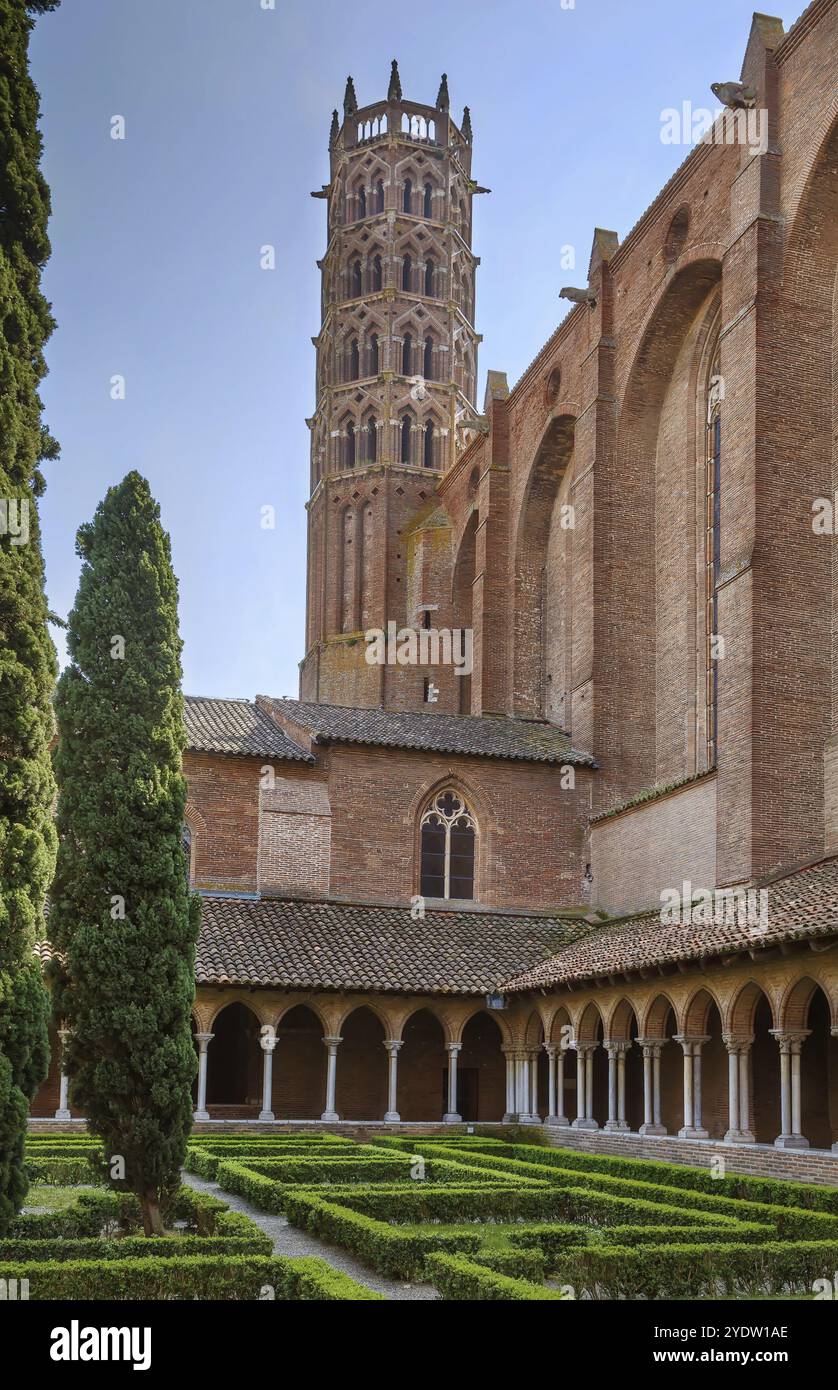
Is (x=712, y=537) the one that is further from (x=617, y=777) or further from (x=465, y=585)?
(x=465, y=585)

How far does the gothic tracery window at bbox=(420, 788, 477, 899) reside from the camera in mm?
30656

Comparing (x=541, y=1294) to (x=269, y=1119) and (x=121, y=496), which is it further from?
(x=269, y=1119)

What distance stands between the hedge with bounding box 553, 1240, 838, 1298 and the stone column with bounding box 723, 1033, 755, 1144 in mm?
7171

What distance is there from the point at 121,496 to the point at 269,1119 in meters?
14.2

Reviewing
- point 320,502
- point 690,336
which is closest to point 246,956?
point 690,336

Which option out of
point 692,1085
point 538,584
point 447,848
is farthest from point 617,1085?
point 538,584

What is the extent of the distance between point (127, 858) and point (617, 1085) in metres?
12.4

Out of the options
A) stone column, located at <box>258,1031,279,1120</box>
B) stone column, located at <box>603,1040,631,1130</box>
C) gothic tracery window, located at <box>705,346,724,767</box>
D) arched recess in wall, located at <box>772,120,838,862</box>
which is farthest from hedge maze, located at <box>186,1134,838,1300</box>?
gothic tracery window, located at <box>705,346,724,767</box>

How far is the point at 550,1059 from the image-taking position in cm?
2662

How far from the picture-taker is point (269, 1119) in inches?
1036

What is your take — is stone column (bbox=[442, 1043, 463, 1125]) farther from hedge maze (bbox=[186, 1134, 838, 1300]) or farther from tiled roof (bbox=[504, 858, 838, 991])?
hedge maze (bbox=[186, 1134, 838, 1300])

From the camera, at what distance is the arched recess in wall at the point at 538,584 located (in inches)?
1415

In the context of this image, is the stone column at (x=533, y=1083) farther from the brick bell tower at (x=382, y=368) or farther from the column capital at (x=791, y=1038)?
the brick bell tower at (x=382, y=368)

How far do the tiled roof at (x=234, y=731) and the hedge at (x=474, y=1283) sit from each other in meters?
17.6
